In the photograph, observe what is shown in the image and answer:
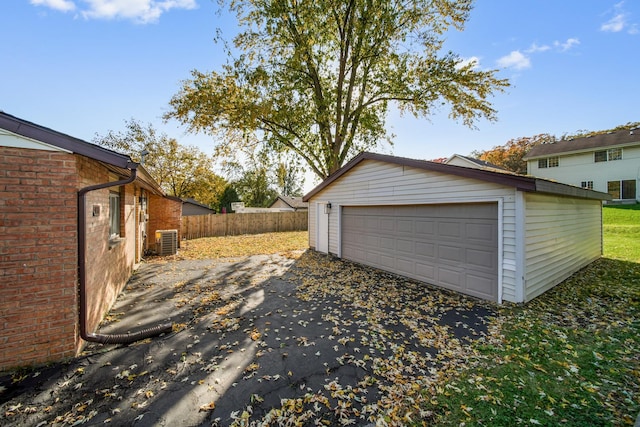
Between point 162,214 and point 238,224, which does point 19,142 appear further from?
point 238,224

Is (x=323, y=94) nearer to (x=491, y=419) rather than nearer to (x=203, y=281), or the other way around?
(x=203, y=281)

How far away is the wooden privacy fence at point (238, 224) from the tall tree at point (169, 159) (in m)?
5.60

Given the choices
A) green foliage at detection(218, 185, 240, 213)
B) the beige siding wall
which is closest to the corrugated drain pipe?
the beige siding wall

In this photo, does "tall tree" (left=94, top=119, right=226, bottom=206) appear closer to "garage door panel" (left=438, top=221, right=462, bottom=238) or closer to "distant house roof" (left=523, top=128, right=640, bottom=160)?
"garage door panel" (left=438, top=221, right=462, bottom=238)

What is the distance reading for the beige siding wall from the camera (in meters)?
5.27

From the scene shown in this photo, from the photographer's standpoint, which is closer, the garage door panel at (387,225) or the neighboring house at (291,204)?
the garage door panel at (387,225)

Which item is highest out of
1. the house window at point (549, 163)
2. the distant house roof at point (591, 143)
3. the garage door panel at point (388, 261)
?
the distant house roof at point (591, 143)

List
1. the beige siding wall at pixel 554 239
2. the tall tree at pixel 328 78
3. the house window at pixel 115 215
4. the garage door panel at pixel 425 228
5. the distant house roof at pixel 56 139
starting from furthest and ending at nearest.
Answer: the tall tree at pixel 328 78, the garage door panel at pixel 425 228, the house window at pixel 115 215, the beige siding wall at pixel 554 239, the distant house roof at pixel 56 139

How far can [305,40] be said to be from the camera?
11.7 m

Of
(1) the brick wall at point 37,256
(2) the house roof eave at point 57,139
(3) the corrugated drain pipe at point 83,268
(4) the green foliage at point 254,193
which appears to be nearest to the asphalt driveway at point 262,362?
(3) the corrugated drain pipe at point 83,268

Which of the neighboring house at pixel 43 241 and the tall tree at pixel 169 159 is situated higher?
the tall tree at pixel 169 159

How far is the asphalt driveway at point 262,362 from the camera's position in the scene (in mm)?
2562

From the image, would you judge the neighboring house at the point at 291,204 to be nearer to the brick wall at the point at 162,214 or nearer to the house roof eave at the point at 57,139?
the brick wall at the point at 162,214

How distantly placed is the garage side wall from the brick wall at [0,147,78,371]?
22.2ft
